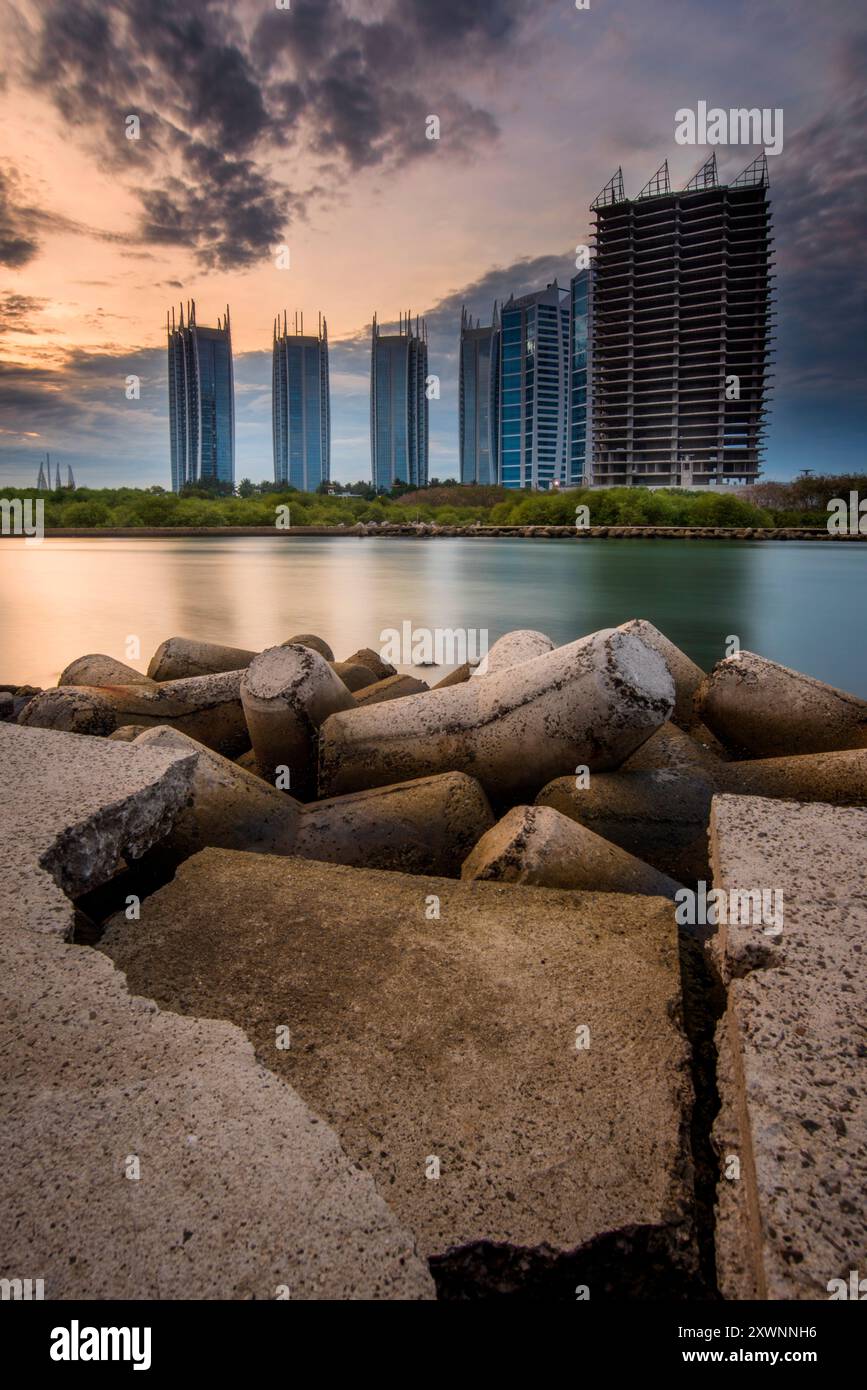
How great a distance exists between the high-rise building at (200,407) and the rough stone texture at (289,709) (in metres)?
86.9

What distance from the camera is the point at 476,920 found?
2.59m

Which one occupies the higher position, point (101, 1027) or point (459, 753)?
point (459, 753)

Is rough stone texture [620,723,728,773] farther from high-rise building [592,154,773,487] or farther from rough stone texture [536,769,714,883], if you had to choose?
high-rise building [592,154,773,487]

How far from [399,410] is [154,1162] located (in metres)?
141

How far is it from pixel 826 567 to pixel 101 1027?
123 ft

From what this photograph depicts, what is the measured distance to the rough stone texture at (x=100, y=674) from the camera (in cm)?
697

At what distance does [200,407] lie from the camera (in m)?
93.6

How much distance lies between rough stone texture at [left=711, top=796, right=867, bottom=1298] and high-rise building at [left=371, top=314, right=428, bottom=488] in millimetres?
126984

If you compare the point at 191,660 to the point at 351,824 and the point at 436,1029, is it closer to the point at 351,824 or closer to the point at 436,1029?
the point at 351,824

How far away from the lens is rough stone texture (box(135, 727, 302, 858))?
138 inches

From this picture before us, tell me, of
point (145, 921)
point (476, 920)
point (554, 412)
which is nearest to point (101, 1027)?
point (145, 921)

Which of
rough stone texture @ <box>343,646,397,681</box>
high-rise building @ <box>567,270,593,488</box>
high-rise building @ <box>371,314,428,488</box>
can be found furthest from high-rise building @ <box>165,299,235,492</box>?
rough stone texture @ <box>343,646,397,681</box>

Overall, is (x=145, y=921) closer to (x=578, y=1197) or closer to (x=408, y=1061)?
(x=408, y=1061)

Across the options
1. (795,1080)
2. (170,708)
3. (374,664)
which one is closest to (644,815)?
(795,1080)
